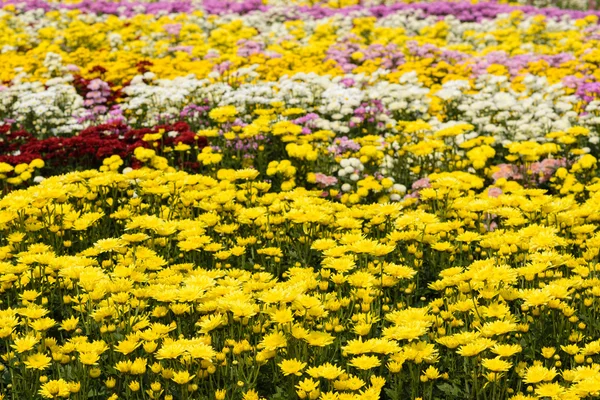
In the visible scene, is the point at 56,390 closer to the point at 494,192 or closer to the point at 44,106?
the point at 494,192

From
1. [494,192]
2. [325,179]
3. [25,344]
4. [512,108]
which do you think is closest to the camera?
[25,344]

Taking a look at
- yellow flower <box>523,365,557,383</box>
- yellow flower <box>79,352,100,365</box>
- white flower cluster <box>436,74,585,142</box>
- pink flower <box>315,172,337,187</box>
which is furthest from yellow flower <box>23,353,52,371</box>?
white flower cluster <box>436,74,585,142</box>

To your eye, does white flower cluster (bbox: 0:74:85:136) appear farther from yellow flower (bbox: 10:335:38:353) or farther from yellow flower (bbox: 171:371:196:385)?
yellow flower (bbox: 171:371:196:385)

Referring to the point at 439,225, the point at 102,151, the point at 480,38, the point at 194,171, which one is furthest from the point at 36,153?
the point at 480,38

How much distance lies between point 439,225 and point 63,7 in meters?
14.1

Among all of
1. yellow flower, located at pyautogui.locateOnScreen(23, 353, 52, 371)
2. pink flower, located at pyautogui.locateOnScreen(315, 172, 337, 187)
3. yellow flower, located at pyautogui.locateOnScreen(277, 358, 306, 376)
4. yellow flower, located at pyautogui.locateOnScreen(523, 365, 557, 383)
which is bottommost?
pink flower, located at pyautogui.locateOnScreen(315, 172, 337, 187)

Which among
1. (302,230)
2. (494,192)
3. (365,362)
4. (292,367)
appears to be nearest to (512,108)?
(494,192)

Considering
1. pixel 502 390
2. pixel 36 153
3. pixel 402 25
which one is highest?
pixel 502 390

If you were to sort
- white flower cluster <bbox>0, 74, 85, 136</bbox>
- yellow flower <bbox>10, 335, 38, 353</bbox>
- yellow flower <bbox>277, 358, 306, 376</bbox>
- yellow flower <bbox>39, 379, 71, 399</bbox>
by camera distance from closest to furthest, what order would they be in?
yellow flower <bbox>39, 379, 71, 399</bbox> < yellow flower <bbox>277, 358, 306, 376</bbox> < yellow flower <bbox>10, 335, 38, 353</bbox> < white flower cluster <bbox>0, 74, 85, 136</bbox>

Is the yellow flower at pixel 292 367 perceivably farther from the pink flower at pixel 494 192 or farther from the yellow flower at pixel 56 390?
the pink flower at pixel 494 192

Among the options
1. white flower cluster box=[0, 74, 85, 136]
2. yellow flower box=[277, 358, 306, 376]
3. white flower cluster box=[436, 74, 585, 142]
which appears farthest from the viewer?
white flower cluster box=[0, 74, 85, 136]

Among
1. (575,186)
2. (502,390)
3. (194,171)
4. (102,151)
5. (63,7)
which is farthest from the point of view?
(63,7)

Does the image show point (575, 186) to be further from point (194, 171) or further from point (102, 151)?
point (102, 151)

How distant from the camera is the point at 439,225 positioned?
515 cm
